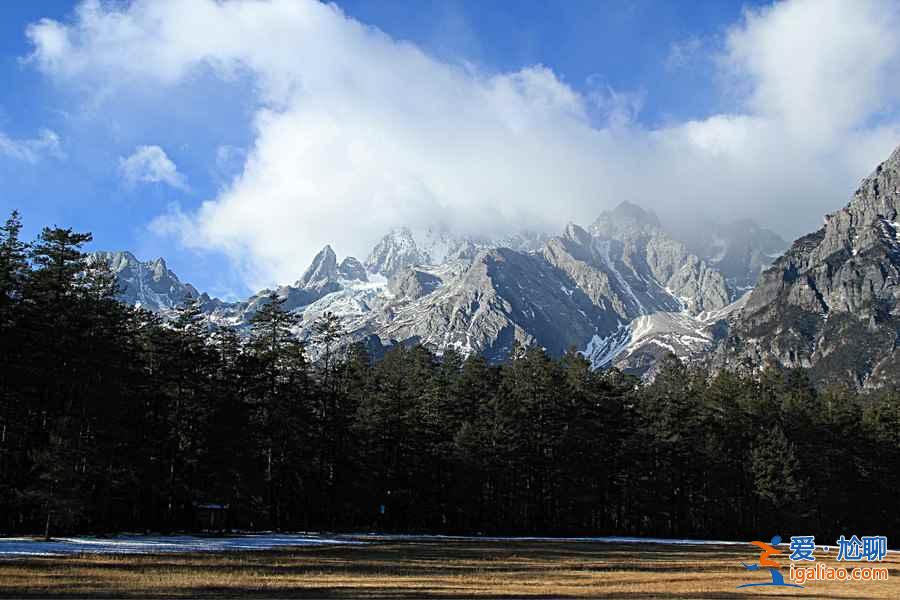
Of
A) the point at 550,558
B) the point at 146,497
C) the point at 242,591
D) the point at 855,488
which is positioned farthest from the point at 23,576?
the point at 855,488

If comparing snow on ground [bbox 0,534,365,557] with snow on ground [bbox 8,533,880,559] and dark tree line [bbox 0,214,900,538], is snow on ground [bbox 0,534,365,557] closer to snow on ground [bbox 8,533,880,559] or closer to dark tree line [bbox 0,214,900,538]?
snow on ground [bbox 8,533,880,559]

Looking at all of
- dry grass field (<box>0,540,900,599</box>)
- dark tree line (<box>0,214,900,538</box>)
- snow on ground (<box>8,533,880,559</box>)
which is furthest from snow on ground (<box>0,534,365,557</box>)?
dry grass field (<box>0,540,900,599</box>)

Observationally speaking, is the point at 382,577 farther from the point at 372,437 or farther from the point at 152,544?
the point at 372,437

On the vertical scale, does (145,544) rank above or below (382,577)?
below

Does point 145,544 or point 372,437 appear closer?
point 145,544

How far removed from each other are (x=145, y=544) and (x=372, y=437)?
104ft

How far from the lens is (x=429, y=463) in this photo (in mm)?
73125

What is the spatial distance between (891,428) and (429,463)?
202ft

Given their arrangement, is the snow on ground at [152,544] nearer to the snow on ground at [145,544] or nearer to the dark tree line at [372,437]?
the snow on ground at [145,544]

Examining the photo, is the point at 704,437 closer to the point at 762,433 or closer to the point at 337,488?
the point at 762,433

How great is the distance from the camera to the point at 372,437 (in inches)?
2822

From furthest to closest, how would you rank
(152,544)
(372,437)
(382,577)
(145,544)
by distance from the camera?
(372,437) → (152,544) → (145,544) → (382,577)

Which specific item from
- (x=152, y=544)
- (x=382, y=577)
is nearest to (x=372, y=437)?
(x=152, y=544)

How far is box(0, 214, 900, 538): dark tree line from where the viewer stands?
4756cm
